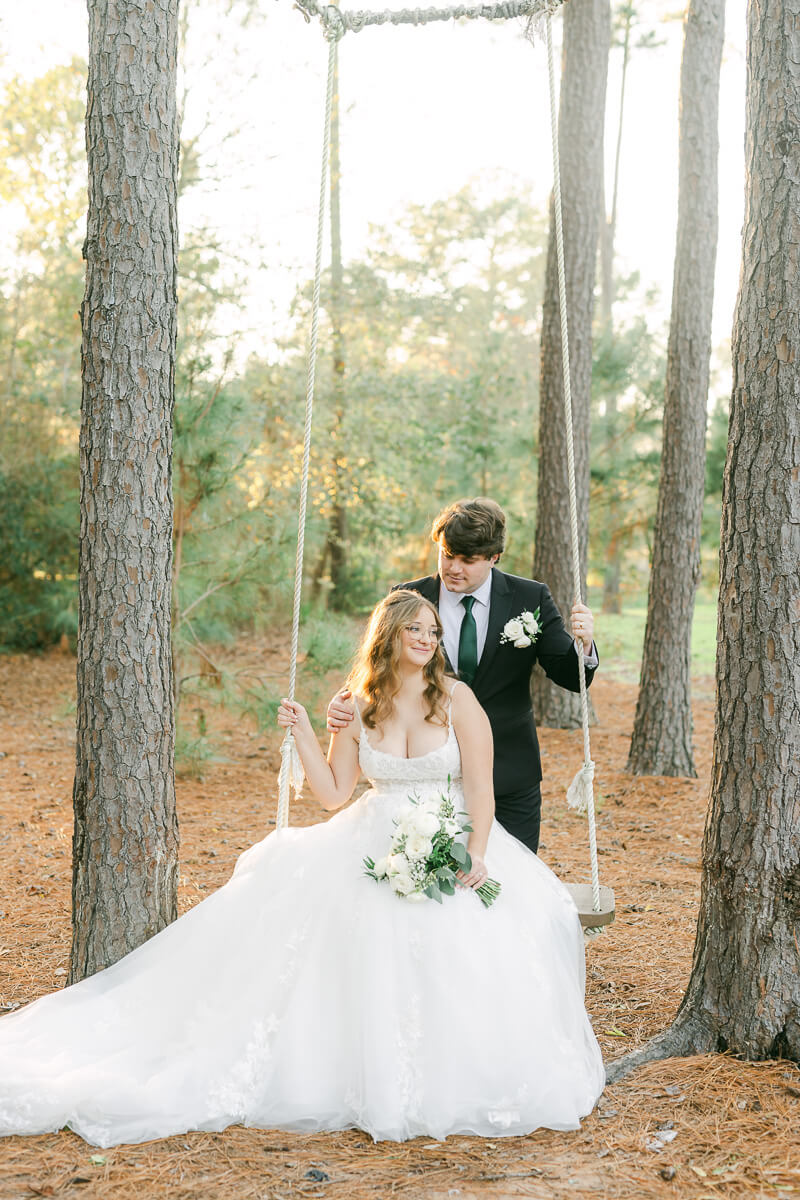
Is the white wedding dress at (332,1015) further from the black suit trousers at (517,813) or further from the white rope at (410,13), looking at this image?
the white rope at (410,13)

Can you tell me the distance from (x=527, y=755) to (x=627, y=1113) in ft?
4.02

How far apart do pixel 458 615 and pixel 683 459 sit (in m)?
3.98

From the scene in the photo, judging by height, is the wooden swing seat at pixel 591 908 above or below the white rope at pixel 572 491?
below

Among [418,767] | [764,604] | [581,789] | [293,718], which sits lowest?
[581,789]

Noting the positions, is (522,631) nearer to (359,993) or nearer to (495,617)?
(495,617)

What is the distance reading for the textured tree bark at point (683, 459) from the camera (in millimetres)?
7078

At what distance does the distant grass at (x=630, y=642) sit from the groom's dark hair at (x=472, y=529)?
8.51m

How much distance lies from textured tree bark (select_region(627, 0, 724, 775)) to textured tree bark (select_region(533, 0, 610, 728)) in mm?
1042

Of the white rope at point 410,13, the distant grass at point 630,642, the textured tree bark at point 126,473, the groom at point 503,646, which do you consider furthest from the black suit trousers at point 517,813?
the distant grass at point 630,642

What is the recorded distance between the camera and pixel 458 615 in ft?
12.2

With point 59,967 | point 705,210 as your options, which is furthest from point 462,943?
point 705,210

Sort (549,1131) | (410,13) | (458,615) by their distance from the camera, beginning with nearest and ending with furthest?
(549,1131) → (458,615) → (410,13)

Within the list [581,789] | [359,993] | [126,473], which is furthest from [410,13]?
[359,993]

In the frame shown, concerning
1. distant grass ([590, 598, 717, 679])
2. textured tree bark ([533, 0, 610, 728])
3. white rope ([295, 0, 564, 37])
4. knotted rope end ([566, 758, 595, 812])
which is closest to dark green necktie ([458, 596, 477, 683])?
knotted rope end ([566, 758, 595, 812])
